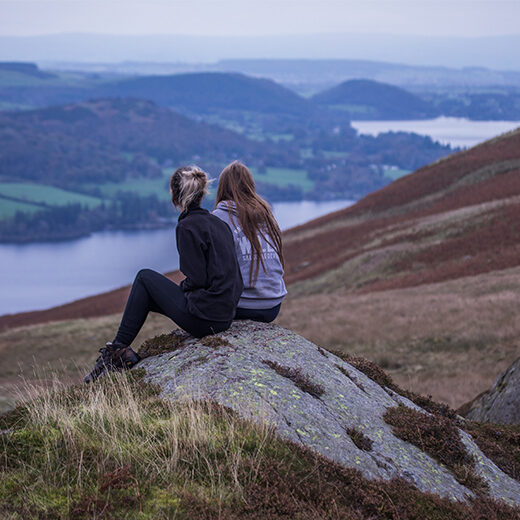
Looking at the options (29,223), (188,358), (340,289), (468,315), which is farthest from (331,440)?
(29,223)

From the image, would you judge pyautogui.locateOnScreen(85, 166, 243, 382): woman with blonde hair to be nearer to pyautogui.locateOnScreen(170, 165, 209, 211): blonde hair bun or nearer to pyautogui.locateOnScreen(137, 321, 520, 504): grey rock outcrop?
pyautogui.locateOnScreen(170, 165, 209, 211): blonde hair bun

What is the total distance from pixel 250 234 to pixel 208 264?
85 centimetres

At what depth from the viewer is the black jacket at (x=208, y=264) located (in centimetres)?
717

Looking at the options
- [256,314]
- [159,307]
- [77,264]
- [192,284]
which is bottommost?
[77,264]

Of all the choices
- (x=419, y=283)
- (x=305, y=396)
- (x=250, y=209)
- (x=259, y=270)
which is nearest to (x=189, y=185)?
(x=250, y=209)


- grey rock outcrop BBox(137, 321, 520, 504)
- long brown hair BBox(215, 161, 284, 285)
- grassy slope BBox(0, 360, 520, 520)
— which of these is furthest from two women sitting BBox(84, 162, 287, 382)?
grassy slope BBox(0, 360, 520, 520)

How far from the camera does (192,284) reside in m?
7.36

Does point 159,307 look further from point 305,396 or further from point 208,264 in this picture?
point 305,396

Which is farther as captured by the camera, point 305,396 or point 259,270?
point 259,270

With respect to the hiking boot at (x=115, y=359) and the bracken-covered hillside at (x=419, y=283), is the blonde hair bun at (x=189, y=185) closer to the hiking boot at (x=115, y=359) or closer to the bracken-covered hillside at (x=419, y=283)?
the hiking boot at (x=115, y=359)

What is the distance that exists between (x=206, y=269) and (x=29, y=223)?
20223 centimetres

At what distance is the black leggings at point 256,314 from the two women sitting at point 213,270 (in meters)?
0.01

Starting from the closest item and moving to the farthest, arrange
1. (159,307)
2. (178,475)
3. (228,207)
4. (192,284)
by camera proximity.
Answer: (178,475) → (192,284) → (159,307) → (228,207)

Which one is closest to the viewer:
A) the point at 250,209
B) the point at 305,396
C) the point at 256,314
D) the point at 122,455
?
the point at 122,455
